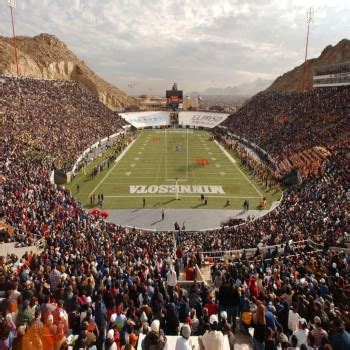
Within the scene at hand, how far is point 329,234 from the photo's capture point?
18.0 m

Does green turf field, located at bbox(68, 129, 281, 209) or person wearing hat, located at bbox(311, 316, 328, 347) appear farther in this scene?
green turf field, located at bbox(68, 129, 281, 209)

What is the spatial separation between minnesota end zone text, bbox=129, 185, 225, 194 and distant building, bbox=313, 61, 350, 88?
2605 cm

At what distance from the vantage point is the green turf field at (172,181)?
3067 centimetres

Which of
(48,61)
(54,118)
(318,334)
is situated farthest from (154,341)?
(48,61)

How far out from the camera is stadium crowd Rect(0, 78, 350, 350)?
704 centimetres

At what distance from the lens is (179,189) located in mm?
33656

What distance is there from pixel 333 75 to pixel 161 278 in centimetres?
4814

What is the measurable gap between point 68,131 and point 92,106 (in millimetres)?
19537

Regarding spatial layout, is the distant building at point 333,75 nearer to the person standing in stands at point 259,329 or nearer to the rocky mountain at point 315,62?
the person standing in stands at point 259,329

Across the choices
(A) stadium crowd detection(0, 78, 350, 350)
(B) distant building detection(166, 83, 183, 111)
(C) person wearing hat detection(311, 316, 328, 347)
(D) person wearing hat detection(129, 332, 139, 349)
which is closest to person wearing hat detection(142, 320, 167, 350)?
(A) stadium crowd detection(0, 78, 350, 350)

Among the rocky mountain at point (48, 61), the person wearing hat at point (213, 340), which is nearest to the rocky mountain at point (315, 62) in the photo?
the rocky mountain at point (48, 61)

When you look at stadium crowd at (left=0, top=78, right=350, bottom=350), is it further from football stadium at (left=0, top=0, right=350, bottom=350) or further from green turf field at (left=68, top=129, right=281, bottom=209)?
green turf field at (left=68, top=129, right=281, bottom=209)

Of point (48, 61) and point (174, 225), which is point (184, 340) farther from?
point (48, 61)

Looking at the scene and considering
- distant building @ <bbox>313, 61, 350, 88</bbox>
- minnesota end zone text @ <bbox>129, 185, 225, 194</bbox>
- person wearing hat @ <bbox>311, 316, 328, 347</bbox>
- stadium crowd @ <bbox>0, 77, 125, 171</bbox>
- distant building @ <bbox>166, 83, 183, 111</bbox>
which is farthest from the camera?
distant building @ <bbox>166, 83, 183, 111</bbox>
